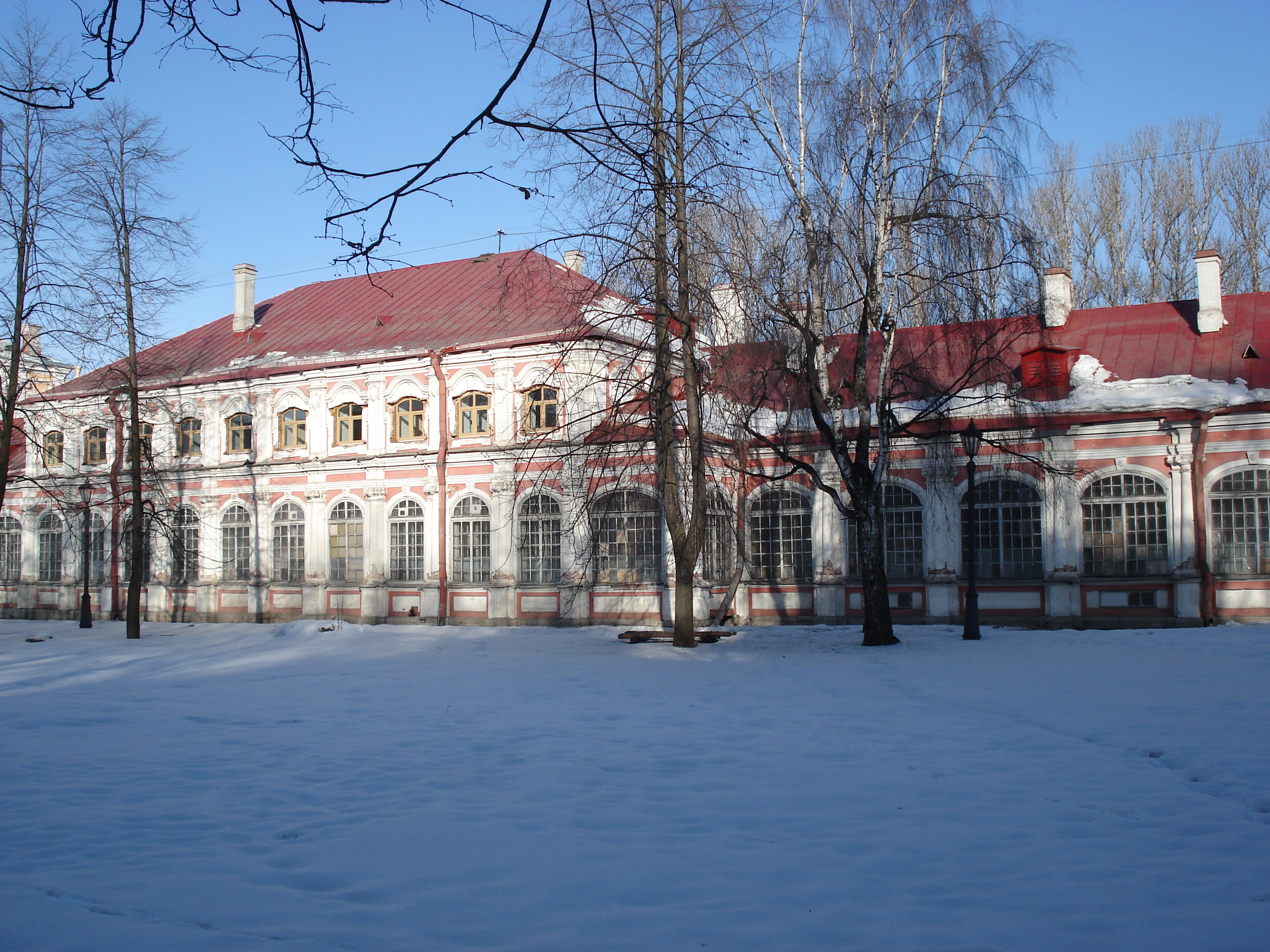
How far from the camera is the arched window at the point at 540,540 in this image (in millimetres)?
24109

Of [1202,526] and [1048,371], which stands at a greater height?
[1048,371]

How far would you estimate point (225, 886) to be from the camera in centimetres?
467

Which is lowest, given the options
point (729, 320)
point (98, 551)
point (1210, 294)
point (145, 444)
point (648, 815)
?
point (648, 815)

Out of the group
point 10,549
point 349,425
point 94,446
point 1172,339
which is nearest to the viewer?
point 1172,339

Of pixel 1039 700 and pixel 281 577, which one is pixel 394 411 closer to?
pixel 281 577

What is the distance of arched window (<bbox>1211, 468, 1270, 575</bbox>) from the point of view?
63.4ft

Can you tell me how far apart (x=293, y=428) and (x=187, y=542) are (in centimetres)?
517

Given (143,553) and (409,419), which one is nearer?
(409,419)

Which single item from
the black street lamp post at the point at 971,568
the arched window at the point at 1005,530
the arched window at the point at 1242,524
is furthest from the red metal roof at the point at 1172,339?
the black street lamp post at the point at 971,568

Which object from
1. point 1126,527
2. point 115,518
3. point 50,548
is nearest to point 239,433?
point 115,518

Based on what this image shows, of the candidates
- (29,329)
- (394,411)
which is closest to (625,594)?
(394,411)

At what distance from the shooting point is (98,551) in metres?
30.4

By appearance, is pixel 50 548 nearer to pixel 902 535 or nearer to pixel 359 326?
pixel 359 326

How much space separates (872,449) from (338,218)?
1913 centimetres
